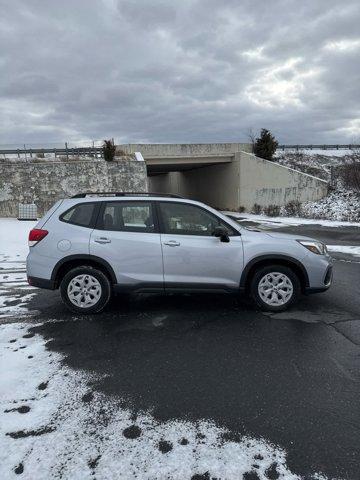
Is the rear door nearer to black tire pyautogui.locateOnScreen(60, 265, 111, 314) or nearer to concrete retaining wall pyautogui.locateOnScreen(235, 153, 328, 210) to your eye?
black tire pyautogui.locateOnScreen(60, 265, 111, 314)

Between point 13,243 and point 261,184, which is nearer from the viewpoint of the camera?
point 13,243

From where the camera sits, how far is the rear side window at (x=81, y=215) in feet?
17.3

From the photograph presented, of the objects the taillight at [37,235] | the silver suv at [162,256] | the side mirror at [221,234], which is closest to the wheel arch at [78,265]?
the silver suv at [162,256]

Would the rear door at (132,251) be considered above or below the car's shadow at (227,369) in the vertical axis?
above

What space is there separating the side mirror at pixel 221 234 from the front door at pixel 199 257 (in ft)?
0.18

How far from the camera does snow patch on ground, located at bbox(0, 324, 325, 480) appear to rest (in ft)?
7.81

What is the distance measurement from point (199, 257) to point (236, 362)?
65.2 inches

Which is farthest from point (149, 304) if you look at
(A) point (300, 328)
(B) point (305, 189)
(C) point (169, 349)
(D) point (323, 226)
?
(B) point (305, 189)

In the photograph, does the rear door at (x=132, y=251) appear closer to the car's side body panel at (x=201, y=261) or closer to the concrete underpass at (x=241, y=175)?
the car's side body panel at (x=201, y=261)

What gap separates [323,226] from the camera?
17469 mm

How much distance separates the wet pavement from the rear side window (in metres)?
1.34

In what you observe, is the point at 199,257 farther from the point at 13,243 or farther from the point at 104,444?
the point at 13,243

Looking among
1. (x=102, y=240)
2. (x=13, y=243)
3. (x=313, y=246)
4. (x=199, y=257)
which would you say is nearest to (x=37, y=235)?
(x=102, y=240)

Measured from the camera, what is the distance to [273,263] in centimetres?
527
